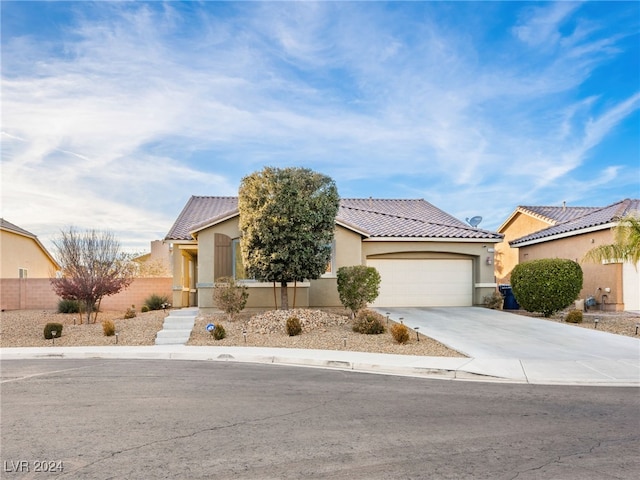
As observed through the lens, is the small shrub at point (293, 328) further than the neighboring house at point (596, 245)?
No

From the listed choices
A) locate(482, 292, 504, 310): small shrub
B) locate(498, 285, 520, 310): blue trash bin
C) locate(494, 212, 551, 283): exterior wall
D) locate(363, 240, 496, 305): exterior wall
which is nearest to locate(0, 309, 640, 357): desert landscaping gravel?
locate(482, 292, 504, 310): small shrub

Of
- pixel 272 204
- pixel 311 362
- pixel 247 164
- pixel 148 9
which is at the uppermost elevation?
pixel 148 9

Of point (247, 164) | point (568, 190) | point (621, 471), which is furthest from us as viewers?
point (568, 190)

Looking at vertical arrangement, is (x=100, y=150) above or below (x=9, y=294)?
above

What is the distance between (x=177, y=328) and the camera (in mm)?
17406

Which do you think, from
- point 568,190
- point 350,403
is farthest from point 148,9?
point 568,190

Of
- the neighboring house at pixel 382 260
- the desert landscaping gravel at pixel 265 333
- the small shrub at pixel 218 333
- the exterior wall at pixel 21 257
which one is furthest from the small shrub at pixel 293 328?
the exterior wall at pixel 21 257

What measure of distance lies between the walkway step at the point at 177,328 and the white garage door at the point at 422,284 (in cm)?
801

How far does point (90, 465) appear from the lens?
5.52 meters

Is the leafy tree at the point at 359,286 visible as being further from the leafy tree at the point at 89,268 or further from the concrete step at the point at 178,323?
the leafy tree at the point at 89,268

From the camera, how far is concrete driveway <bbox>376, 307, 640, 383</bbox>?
11469 millimetres

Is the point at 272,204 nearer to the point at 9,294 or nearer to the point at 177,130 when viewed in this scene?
the point at 177,130

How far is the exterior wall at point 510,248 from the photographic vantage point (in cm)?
3164

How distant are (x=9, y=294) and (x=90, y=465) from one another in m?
22.8
